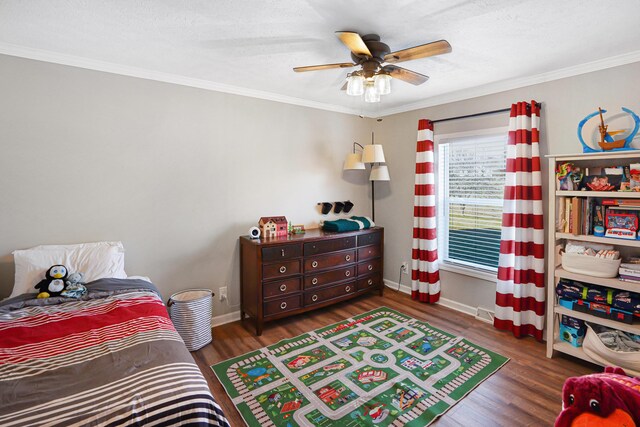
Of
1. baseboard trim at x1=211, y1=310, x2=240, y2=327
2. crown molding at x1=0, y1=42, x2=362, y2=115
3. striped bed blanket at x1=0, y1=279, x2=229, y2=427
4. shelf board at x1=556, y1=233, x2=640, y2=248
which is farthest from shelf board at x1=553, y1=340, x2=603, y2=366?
crown molding at x1=0, y1=42, x2=362, y2=115

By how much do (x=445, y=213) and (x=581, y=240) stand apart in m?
1.44

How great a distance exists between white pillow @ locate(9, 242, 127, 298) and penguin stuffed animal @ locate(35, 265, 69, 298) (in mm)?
80

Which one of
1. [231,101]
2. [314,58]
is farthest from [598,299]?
[231,101]

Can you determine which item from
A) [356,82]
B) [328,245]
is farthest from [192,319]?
[356,82]

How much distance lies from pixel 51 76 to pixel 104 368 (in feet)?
7.56

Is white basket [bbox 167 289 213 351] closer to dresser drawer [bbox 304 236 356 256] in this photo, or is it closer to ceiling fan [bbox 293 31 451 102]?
dresser drawer [bbox 304 236 356 256]

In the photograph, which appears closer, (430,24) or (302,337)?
(430,24)

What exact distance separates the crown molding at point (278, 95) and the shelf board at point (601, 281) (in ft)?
5.50

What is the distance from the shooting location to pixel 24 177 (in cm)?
228

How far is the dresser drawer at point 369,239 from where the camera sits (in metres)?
3.64

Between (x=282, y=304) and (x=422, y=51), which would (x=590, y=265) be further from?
(x=282, y=304)

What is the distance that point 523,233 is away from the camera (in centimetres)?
287

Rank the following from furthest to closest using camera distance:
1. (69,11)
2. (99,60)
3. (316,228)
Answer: (316,228), (99,60), (69,11)

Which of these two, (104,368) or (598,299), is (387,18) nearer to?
(104,368)
